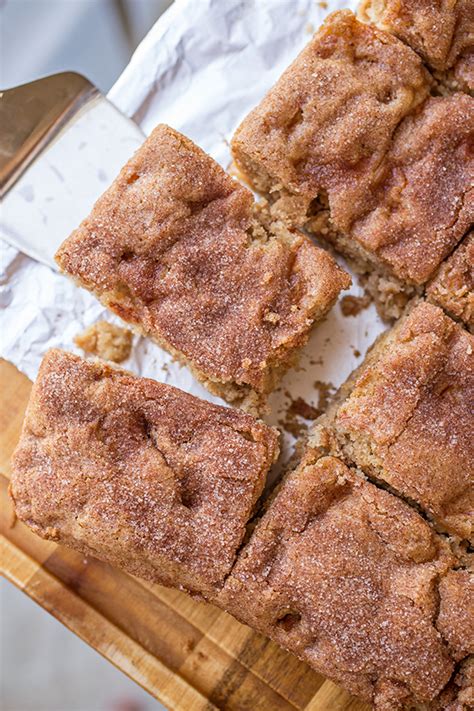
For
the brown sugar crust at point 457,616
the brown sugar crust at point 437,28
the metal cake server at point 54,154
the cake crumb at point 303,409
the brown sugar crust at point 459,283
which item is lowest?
the brown sugar crust at point 457,616

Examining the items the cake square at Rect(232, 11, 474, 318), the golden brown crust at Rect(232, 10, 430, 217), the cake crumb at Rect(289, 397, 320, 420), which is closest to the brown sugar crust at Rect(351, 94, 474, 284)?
the cake square at Rect(232, 11, 474, 318)

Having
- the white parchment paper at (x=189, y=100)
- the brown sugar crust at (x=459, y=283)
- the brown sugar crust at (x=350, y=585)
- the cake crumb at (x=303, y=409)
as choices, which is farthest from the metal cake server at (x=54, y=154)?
the brown sugar crust at (x=350, y=585)

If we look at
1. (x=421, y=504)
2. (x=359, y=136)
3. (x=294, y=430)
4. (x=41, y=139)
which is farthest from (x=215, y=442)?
(x=41, y=139)

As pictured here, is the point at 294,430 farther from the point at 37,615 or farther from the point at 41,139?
the point at 37,615

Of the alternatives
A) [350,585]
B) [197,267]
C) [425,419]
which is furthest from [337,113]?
[350,585]

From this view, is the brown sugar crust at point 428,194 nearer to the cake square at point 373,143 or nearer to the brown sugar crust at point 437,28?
the cake square at point 373,143

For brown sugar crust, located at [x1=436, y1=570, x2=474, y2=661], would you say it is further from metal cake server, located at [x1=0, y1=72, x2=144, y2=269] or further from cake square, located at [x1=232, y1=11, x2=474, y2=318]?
metal cake server, located at [x1=0, y1=72, x2=144, y2=269]

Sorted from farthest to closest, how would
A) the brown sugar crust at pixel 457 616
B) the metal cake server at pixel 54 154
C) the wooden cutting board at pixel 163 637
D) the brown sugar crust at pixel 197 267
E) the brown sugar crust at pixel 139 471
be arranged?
Result: the metal cake server at pixel 54 154 < the wooden cutting board at pixel 163 637 < the brown sugar crust at pixel 197 267 < the brown sugar crust at pixel 139 471 < the brown sugar crust at pixel 457 616
